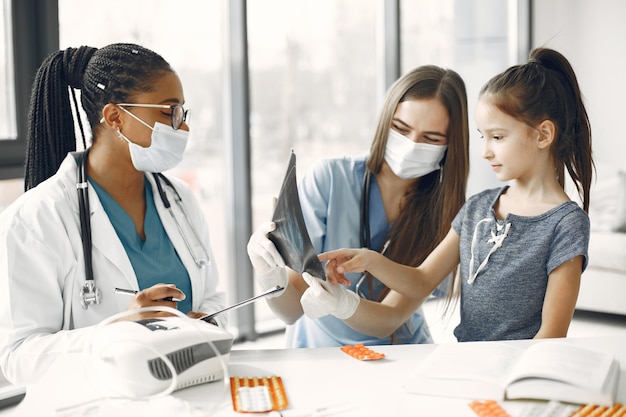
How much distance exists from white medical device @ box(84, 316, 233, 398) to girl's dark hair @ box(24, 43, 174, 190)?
63cm

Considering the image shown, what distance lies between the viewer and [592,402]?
1.04 metres

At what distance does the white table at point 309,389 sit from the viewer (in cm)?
106

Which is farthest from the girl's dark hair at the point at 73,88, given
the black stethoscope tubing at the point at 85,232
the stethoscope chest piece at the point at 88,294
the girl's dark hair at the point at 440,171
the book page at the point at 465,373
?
the book page at the point at 465,373

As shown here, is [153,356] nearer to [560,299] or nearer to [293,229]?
[293,229]

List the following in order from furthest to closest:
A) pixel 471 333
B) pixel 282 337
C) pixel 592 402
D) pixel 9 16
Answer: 1. pixel 282 337
2. pixel 9 16
3. pixel 471 333
4. pixel 592 402

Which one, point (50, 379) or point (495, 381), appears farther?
point (50, 379)

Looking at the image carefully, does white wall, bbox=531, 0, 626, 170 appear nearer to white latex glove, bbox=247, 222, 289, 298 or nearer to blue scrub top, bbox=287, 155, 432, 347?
blue scrub top, bbox=287, 155, 432, 347

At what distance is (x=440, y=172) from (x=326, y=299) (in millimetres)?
601

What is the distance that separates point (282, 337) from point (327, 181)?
6.47 ft

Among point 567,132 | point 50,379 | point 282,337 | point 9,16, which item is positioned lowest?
point 282,337

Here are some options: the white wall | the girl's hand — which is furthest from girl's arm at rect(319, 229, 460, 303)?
the white wall

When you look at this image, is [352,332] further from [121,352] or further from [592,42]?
[592,42]

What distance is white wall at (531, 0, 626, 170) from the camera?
5219mm

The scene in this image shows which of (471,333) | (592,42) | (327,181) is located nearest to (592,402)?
(471,333)
